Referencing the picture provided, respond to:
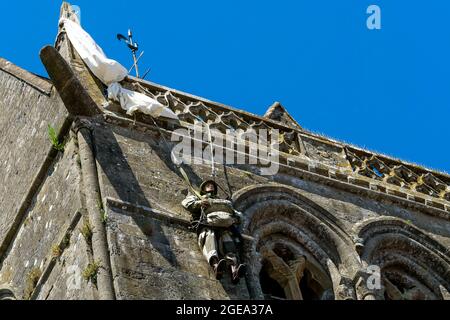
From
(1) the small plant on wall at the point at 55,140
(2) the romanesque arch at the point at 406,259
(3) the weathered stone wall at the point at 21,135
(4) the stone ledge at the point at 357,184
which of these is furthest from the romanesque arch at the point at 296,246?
(3) the weathered stone wall at the point at 21,135

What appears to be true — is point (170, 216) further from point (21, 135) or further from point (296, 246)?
point (21, 135)

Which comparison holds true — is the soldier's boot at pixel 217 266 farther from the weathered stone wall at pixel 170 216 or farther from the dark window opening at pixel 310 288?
the dark window opening at pixel 310 288

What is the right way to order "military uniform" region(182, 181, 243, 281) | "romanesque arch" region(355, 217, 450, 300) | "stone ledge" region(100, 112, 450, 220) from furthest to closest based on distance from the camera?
"stone ledge" region(100, 112, 450, 220), "romanesque arch" region(355, 217, 450, 300), "military uniform" region(182, 181, 243, 281)

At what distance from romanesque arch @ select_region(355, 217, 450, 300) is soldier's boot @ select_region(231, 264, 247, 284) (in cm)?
277

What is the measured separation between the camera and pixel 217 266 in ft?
50.0

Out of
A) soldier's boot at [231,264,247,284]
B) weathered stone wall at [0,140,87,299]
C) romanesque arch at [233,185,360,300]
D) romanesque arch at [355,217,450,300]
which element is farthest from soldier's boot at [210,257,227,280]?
romanesque arch at [355,217,450,300]

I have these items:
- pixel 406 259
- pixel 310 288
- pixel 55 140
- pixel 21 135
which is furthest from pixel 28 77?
pixel 406 259

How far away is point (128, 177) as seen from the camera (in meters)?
16.2

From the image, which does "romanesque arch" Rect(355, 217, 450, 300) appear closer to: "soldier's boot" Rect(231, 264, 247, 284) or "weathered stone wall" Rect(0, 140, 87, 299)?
"soldier's boot" Rect(231, 264, 247, 284)

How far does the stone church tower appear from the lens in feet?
49.5

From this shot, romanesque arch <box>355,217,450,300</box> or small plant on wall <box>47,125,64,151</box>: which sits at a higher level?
small plant on wall <box>47,125,64,151</box>

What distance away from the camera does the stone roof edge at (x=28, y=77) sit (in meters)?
18.6

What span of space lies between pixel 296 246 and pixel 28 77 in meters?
5.05
